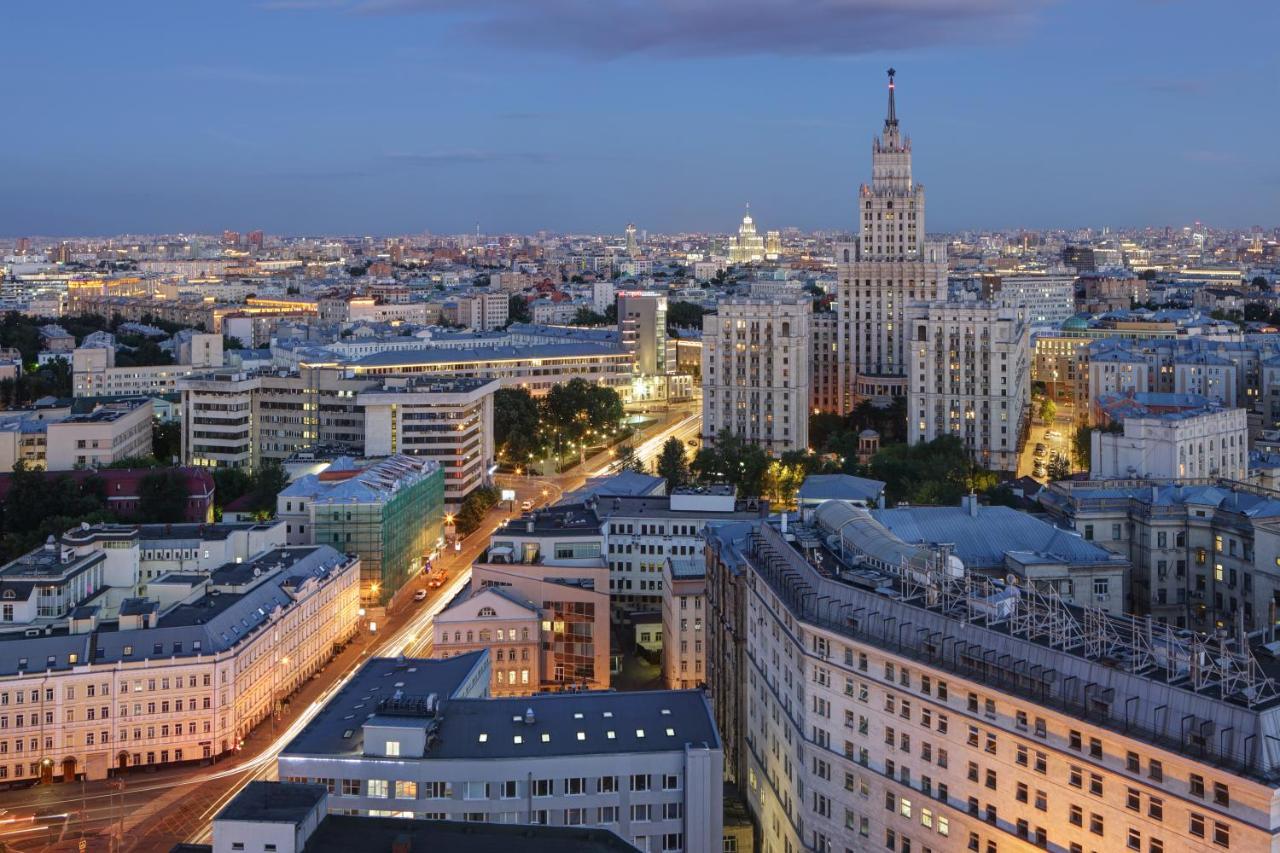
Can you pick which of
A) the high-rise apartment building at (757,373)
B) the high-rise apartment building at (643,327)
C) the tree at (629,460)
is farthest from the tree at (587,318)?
the high-rise apartment building at (757,373)

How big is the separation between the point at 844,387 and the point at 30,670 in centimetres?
5168

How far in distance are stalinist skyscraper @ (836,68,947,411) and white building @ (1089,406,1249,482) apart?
25301 millimetres

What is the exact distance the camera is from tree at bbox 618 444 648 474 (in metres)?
59.0

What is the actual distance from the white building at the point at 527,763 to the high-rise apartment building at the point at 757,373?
4033 cm

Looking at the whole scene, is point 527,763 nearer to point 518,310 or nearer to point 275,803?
point 275,803

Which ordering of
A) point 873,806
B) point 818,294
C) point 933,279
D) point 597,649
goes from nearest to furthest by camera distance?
1. point 873,806
2. point 597,649
3. point 933,279
4. point 818,294

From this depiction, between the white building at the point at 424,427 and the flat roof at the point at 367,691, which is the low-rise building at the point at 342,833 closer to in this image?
the flat roof at the point at 367,691

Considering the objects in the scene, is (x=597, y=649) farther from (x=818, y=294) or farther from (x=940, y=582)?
(x=818, y=294)

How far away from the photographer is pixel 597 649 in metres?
36.2

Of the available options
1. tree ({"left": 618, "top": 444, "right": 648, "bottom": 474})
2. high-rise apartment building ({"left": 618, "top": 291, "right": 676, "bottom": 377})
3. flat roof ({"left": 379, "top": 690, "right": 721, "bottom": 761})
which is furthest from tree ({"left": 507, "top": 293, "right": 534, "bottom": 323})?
flat roof ({"left": 379, "top": 690, "right": 721, "bottom": 761})

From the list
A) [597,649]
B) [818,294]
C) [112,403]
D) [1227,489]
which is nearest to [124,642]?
[597,649]

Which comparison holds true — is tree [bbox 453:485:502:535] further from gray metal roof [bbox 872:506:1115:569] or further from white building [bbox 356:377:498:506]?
gray metal roof [bbox 872:506:1115:569]

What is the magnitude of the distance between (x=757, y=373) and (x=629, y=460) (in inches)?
291

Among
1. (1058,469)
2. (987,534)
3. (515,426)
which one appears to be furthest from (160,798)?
(515,426)
